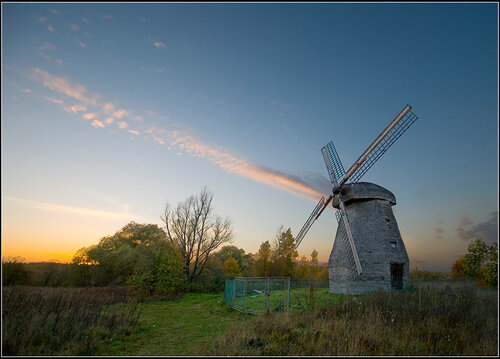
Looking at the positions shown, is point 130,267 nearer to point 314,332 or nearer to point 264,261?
point 264,261

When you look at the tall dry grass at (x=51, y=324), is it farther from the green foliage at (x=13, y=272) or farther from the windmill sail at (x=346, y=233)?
the windmill sail at (x=346, y=233)

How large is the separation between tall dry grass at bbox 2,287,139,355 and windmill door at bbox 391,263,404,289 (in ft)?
52.1

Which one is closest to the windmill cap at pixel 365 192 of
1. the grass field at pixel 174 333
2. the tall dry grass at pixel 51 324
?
the grass field at pixel 174 333

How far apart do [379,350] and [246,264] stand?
47.8 metres

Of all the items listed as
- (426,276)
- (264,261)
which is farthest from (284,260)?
(426,276)

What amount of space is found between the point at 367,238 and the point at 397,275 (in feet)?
11.8

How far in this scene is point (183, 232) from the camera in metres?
29.3

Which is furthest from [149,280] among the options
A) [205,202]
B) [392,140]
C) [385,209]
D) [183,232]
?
[392,140]

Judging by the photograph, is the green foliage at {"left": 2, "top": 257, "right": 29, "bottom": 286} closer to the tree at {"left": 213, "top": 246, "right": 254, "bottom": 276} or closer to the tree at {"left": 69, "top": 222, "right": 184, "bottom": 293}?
the tree at {"left": 69, "top": 222, "right": 184, "bottom": 293}

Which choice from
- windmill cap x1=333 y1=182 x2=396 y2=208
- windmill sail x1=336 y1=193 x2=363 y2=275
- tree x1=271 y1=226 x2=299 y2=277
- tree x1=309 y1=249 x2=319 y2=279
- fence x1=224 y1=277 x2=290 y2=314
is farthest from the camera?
tree x1=309 y1=249 x2=319 y2=279

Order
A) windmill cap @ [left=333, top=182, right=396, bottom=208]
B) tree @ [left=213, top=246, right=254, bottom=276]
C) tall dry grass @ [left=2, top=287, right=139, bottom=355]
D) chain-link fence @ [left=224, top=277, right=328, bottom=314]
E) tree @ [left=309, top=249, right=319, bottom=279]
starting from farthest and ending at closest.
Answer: tree @ [left=213, top=246, right=254, bottom=276] < tree @ [left=309, top=249, right=319, bottom=279] < windmill cap @ [left=333, top=182, right=396, bottom=208] < chain-link fence @ [left=224, top=277, right=328, bottom=314] < tall dry grass @ [left=2, top=287, right=139, bottom=355]

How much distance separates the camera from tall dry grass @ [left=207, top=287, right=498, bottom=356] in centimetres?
655

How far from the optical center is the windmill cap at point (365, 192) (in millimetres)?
17547

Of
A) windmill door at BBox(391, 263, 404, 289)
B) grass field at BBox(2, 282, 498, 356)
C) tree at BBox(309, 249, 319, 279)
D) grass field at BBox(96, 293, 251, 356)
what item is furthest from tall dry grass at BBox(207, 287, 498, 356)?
tree at BBox(309, 249, 319, 279)
